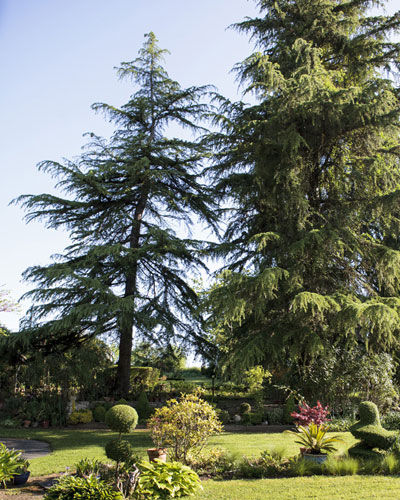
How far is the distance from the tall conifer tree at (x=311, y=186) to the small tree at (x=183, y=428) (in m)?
4.18

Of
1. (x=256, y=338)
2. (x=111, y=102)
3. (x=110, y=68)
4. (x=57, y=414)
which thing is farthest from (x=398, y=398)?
(x=110, y=68)

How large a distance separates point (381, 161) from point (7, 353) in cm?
1442

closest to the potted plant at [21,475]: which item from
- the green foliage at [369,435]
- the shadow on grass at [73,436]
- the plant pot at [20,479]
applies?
the plant pot at [20,479]

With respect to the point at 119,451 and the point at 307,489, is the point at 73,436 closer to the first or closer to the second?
the point at 119,451

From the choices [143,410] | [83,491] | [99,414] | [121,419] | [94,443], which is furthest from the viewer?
[143,410]

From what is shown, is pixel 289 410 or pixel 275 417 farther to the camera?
pixel 275 417

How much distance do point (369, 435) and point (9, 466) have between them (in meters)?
5.99

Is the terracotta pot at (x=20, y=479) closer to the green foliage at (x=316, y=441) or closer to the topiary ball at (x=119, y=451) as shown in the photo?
the topiary ball at (x=119, y=451)

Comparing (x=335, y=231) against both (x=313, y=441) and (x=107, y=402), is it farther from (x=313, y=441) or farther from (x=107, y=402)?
(x=107, y=402)

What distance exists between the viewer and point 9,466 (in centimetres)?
639

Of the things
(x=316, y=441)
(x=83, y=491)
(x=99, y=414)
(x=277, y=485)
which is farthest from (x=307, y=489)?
(x=99, y=414)

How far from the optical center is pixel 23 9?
2693 millimetres

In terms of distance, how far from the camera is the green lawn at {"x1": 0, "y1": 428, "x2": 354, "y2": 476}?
8.17 metres

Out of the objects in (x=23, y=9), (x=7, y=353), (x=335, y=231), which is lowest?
(x=7, y=353)
